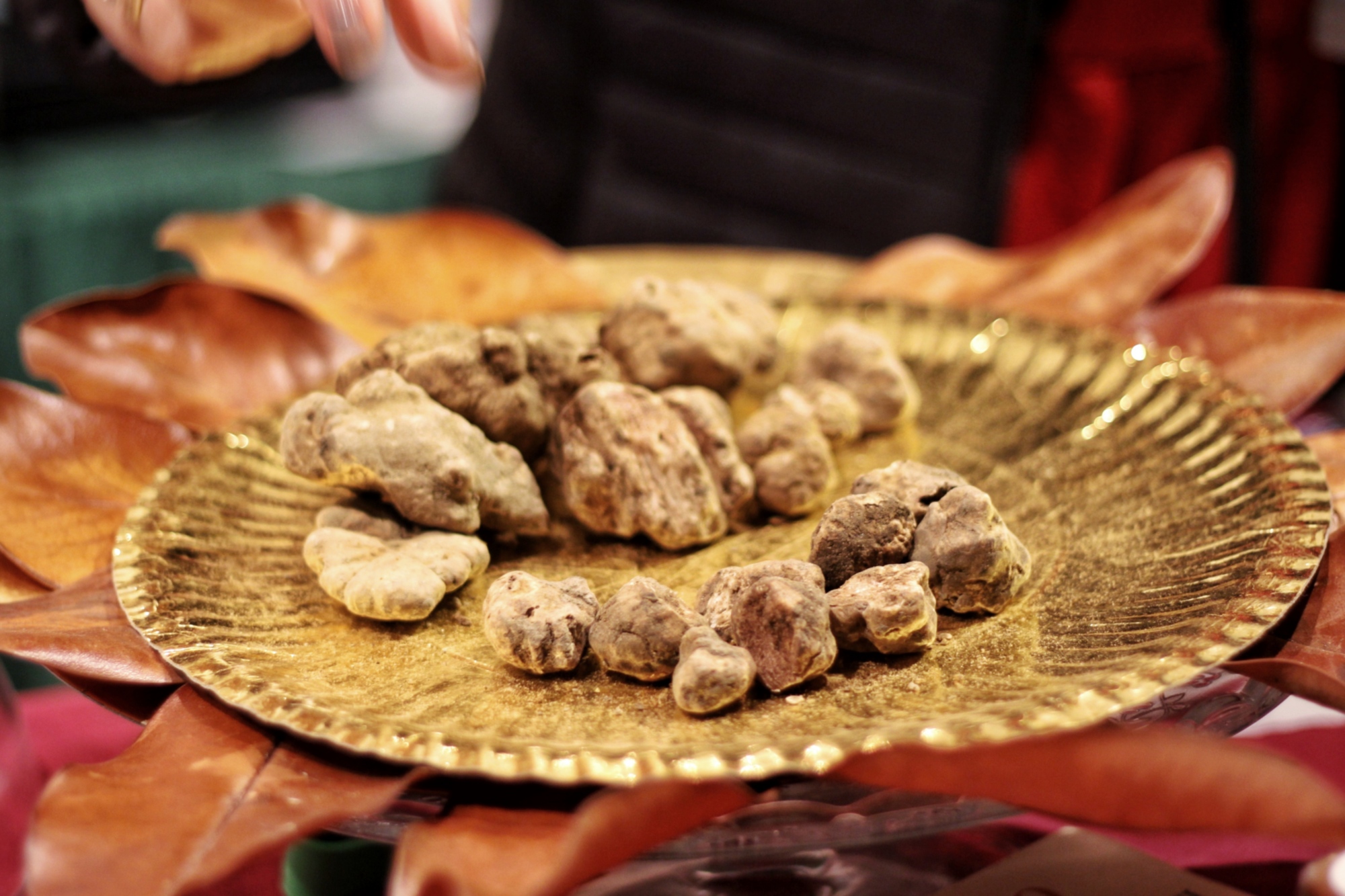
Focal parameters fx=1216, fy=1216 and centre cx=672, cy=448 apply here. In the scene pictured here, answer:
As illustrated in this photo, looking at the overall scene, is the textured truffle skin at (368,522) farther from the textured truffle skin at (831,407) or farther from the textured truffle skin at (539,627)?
the textured truffle skin at (831,407)

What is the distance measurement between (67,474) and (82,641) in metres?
0.20

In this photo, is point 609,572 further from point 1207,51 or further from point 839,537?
point 1207,51

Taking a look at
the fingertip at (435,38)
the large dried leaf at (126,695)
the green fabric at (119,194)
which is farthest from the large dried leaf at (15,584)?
A: the green fabric at (119,194)

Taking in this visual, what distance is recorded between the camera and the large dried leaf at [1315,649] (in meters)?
0.48

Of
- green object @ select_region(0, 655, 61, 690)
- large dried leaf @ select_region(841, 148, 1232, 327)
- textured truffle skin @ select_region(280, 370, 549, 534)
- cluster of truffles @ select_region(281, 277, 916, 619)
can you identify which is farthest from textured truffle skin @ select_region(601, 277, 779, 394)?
green object @ select_region(0, 655, 61, 690)

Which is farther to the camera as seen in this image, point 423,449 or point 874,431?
point 874,431

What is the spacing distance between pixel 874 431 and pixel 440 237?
0.45 meters

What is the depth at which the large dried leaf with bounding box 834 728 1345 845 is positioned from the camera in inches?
15.3

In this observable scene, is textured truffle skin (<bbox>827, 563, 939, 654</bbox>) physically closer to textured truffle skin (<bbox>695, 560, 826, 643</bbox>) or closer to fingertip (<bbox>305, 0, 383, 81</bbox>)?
textured truffle skin (<bbox>695, 560, 826, 643</bbox>)

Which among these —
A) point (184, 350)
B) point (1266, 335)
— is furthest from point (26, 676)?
point (1266, 335)

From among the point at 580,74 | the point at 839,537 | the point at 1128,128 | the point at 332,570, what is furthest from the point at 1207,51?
the point at 332,570

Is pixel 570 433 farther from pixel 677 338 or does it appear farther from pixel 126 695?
pixel 126 695

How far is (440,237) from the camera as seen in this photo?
1.04 m

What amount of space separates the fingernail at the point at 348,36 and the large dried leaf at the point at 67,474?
29 centimetres
